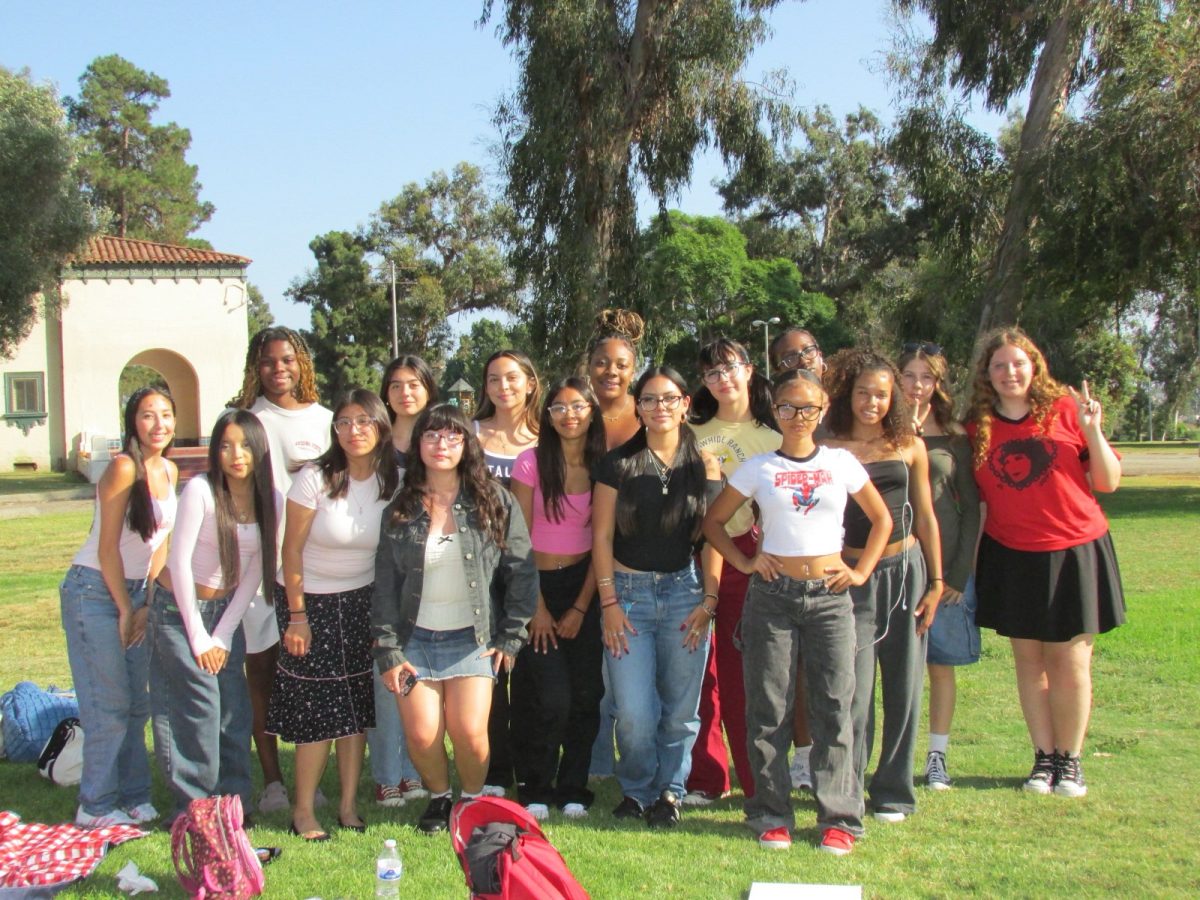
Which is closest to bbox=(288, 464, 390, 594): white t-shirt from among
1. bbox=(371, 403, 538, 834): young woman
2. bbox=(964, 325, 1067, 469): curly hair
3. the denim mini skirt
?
bbox=(371, 403, 538, 834): young woman

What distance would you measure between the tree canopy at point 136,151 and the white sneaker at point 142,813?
54.9 m

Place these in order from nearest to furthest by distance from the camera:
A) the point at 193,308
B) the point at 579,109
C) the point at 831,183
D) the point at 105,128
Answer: the point at 579,109, the point at 193,308, the point at 831,183, the point at 105,128

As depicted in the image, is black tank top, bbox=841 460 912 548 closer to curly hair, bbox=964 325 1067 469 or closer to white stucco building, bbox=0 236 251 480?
curly hair, bbox=964 325 1067 469

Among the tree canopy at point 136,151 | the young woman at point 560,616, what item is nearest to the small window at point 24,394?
the tree canopy at point 136,151

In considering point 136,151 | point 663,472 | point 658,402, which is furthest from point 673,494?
point 136,151

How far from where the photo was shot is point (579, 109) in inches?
690

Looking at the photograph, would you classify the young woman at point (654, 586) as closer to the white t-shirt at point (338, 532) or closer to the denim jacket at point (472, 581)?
the denim jacket at point (472, 581)

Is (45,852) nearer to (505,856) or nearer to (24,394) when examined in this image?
(505,856)

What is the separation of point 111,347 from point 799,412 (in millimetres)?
31430

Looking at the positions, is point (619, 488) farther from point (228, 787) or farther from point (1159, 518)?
point (1159, 518)

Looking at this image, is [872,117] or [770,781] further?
[872,117]

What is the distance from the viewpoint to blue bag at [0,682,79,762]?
5203mm

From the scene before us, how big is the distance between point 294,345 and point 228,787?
1.96 metres

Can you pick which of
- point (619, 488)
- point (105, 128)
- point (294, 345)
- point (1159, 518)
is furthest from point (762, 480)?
point (105, 128)
